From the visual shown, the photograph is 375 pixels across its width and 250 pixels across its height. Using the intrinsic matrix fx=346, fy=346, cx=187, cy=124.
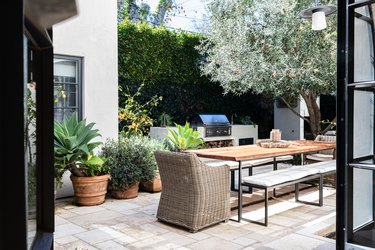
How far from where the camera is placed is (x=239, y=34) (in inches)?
291

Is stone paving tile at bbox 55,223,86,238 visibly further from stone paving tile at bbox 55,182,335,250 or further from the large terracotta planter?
the large terracotta planter

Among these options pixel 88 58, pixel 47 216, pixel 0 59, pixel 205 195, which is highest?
pixel 88 58

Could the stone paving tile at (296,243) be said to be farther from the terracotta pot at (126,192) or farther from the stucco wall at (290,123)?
the stucco wall at (290,123)

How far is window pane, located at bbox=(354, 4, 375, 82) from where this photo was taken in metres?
2.20

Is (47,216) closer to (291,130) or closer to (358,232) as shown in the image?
(358,232)

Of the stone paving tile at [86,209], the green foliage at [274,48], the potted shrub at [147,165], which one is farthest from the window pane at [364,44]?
the green foliage at [274,48]

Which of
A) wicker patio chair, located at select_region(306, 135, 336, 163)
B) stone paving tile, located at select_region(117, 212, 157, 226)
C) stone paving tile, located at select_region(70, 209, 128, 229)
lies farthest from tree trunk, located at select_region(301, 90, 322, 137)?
stone paving tile, located at select_region(70, 209, 128, 229)

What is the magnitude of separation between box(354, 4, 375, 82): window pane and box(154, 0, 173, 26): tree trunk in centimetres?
1392

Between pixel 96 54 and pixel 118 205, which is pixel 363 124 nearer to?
pixel 118 205

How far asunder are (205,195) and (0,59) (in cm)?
322

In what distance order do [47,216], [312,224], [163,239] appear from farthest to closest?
[312,224], [163,239], [47,216]

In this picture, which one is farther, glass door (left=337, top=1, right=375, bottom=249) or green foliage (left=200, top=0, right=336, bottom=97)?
green foliage (left=200, top=0, right=336, bottom=97)

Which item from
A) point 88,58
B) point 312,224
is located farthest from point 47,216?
point 88,58

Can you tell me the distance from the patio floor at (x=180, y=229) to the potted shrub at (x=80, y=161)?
0.20 meters
